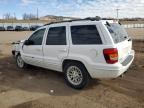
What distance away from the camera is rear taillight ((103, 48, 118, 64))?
5.16m

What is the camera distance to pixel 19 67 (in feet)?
29.0

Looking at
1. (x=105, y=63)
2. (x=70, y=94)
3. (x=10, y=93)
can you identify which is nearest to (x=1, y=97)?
(x=10, y=93)

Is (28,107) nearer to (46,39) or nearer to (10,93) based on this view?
(10,93)

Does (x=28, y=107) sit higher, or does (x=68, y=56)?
(x=68, y=56)

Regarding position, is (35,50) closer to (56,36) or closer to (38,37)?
(38,37)

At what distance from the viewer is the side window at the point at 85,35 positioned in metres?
5.45

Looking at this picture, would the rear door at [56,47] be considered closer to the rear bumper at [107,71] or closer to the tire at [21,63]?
the rear bumper at [107,71]

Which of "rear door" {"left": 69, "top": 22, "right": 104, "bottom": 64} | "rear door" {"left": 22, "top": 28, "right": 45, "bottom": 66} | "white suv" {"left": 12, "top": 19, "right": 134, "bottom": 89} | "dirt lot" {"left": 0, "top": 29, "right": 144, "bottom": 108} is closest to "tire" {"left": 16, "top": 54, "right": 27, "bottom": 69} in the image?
"rear door" {"left": 22, "top": 28, "right": 45, "bottom": 66}

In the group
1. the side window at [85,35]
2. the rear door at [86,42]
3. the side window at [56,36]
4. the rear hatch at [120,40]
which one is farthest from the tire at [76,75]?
the rear hatch at [120,40]

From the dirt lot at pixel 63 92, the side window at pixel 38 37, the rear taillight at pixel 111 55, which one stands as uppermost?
the side window at pixel 38 37

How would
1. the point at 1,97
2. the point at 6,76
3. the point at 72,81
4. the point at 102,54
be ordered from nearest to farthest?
the point at 102,54 < the point at 1,97 < the point at 72,81 < the point at 6,76

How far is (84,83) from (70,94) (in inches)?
19.1

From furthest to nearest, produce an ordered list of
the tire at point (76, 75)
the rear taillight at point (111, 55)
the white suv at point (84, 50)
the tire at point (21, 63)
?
the tire at point (21, 63), the tire at point (76, 75), the white suv at point (84, 50), the rear taillight at point (111, 55)

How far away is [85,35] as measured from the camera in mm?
5680
